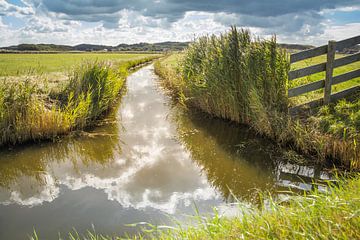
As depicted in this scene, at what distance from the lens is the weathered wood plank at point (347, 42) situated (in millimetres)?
7317

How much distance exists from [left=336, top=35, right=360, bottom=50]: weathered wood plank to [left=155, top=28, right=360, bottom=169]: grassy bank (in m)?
1.27

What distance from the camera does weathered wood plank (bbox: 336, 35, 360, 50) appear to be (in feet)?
24.0

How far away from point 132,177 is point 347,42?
20.9ft

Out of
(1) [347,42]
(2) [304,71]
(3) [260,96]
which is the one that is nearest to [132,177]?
(3) [260,96]

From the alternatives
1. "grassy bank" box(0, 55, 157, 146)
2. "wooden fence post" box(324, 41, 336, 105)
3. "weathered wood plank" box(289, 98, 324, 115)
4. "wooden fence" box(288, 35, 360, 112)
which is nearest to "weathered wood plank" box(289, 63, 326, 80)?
"wooden fence" box(288, 35, 360, 112)

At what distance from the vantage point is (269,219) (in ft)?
8.48

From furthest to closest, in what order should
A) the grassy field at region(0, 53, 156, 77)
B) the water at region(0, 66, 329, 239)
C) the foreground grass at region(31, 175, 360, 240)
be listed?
the grassy field at region(0, 53, 156, 77) < the water at region(0, 66, 329, 239) < the foreground grass at region(31, 175, 360, 240)

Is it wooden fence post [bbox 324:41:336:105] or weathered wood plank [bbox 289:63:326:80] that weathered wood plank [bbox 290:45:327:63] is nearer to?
wooden fence post [bbox 324:41:336:105]

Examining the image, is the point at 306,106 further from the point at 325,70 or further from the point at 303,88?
the point at 325,70

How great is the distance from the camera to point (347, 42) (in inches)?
297

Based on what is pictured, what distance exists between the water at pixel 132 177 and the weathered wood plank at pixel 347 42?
308 cm

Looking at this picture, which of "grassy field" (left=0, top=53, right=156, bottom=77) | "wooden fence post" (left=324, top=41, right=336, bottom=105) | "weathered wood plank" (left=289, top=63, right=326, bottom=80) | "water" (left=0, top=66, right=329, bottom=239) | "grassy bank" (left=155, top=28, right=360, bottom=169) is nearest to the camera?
"water" (left=0, top=66, right=329, bottom=239)

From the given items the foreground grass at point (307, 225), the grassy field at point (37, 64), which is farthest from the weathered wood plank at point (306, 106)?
the grassy field at point (37, 64)

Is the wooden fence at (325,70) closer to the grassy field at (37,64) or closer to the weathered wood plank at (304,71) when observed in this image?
the weathered wood plank at (304,71)
